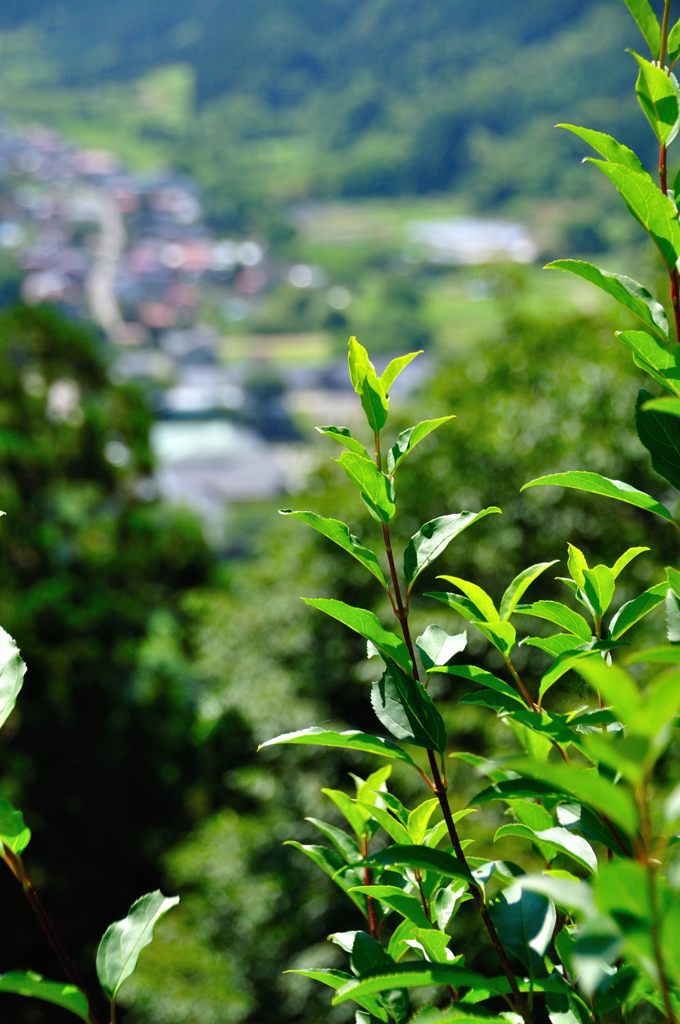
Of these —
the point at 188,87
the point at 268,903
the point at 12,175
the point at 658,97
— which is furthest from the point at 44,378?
the point at 188,87

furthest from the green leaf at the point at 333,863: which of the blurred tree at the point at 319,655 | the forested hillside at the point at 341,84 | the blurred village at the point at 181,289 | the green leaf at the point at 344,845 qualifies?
the forested hillside at the point at 341,84

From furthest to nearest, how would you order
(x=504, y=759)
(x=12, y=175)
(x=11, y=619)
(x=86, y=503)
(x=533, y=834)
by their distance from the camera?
(x=12, y=175)
(x=86, y=503)
(x=11, y=619)
(x=533, y=834)
(x=504, y=759)

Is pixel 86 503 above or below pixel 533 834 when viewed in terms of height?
below

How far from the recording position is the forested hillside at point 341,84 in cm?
2284

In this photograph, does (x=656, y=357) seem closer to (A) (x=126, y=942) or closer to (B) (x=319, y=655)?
(A) (x=126, y=942)

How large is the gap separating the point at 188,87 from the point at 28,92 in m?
4.88

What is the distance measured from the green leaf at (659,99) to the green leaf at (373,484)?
19cm

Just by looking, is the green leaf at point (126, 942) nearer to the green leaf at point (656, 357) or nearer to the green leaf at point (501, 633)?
the green leaf at point (501, 633)

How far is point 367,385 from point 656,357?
0.11 m

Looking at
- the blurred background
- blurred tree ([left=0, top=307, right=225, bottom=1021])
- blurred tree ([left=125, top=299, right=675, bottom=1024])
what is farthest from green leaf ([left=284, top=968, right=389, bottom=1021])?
blurred tree ([left=0, top=307, right=225, bottom=1021])

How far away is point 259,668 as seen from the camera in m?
5.00

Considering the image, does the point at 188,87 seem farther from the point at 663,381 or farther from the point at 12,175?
the point at 663,381

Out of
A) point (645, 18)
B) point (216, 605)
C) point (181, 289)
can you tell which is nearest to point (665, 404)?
point (645, 18)

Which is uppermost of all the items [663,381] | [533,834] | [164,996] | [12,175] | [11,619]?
[663,381]
